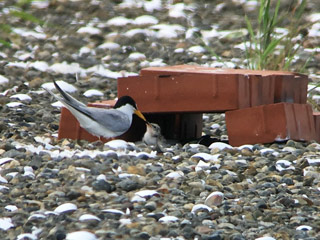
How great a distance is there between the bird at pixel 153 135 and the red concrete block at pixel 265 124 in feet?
1.57

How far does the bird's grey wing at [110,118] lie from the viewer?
5032mm

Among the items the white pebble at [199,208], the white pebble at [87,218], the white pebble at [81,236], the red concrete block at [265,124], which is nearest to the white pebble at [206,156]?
the red concrete block at [265,124]

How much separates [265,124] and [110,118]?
40.0 inches

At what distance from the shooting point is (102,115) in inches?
203

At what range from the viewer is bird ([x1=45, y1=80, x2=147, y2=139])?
16.4ft

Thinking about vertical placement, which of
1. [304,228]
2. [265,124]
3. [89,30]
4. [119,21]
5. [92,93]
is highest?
[119,21]

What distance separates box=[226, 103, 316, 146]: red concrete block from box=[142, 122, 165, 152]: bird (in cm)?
48

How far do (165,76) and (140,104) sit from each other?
0.28m

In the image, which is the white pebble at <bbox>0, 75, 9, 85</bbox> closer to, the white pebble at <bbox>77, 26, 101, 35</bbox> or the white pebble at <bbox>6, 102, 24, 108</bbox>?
the white pebble at <bbox>6, 102, 24, 108</bbox>

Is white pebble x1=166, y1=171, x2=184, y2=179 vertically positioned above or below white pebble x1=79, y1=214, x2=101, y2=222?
above

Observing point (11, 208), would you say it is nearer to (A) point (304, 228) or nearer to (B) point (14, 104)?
(A) point (304, 228)

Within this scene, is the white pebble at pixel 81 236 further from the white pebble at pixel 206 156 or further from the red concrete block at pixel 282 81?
the red concrete block at pixel 282 81

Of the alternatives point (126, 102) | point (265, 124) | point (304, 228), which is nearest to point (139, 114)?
point (126, 102)

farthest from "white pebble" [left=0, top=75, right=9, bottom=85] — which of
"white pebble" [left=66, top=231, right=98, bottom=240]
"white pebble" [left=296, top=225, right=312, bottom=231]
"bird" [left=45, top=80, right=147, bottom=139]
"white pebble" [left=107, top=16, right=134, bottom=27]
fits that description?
"white pebble" [left=296, top=225, right=312, bottom=231]
